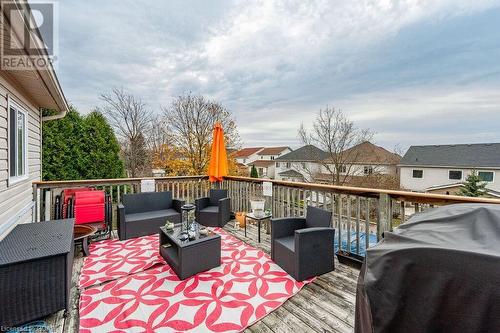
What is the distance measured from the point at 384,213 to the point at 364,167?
16.3m

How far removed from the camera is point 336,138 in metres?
16.4

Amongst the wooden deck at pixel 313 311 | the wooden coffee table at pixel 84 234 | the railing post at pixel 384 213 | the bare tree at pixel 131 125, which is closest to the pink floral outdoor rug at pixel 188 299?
the wooden deck at pixel 313 311

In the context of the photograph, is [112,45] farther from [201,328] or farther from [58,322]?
[201,328]

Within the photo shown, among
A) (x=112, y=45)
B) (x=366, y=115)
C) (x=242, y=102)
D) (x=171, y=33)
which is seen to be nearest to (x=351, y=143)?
(x=366, y=115)

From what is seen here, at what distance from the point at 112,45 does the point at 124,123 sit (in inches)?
288

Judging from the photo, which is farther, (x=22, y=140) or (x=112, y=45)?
(x=112, y=45)

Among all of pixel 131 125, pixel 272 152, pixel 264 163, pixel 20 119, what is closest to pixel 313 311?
pixel 20 119

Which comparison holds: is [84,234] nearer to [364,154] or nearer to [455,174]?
[364,154]

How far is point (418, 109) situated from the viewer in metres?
12.9

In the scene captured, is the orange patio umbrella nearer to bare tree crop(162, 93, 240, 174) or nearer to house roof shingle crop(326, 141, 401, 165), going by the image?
bare tree crop(162, 93, 240, 174)

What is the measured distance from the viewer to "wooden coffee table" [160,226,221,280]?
287 centimetres

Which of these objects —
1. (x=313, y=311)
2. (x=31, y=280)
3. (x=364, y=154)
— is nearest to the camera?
(x=31, y=280)

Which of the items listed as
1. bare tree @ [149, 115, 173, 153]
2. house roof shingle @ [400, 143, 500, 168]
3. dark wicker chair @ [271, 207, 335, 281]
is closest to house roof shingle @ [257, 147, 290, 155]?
house roof shingle @ [400, 143, 500, 168]

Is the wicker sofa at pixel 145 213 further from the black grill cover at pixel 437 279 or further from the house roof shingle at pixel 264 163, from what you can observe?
the house roof shingle at pixel 264 163
